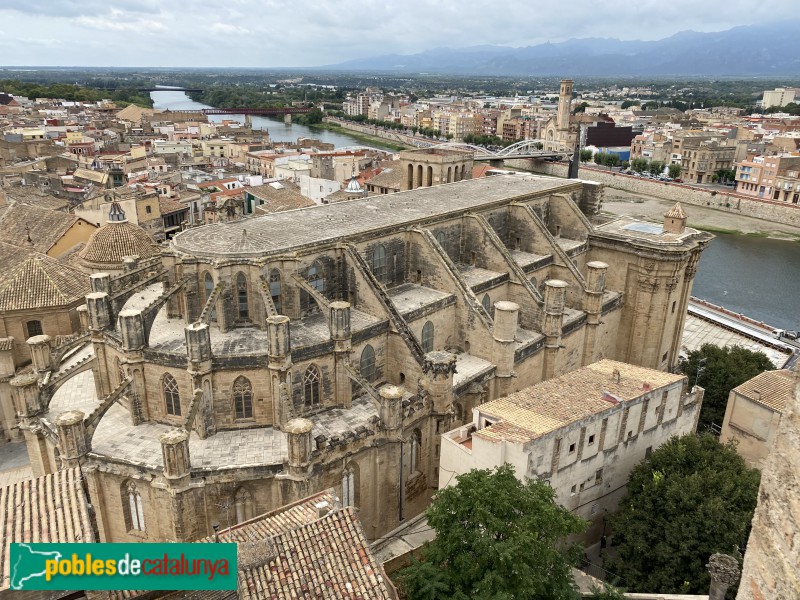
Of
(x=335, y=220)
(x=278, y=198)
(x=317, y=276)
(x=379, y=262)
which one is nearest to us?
(x=317, y=276)

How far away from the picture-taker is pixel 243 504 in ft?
73.1

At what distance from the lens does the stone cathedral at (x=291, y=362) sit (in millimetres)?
22031

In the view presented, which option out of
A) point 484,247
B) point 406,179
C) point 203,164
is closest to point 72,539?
point 484,247

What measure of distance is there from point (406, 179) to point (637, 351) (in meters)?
21.1

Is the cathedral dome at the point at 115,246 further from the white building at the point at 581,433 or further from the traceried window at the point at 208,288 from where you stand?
the white building at the point at 581,433

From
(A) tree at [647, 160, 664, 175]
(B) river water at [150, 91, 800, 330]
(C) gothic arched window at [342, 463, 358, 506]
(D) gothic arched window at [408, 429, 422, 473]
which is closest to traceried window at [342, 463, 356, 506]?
(C) gothic arched window at [342, 463, 358, 506]

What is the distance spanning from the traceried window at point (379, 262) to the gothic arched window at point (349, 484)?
10415 millimetres

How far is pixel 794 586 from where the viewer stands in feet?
25.3

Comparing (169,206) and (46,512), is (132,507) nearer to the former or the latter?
(46,512)

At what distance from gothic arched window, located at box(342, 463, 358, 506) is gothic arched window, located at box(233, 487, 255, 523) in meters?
3.43

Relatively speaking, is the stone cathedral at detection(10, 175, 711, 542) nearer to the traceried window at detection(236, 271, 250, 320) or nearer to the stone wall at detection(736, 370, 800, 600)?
the traceried window at detection(236, 271, 250, 320)

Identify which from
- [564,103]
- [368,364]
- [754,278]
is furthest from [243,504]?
[564,103]

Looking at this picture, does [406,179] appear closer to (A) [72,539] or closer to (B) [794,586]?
(A) [72,539]

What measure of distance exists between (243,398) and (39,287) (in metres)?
15.6
